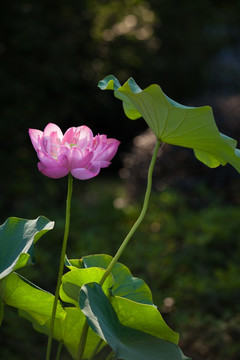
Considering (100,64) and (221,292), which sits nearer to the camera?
(221,292)

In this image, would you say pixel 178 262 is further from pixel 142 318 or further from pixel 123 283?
pixel 142 318

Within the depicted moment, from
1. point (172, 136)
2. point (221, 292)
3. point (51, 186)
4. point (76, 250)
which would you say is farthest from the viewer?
point (51, 186)

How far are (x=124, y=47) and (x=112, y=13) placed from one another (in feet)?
1.41

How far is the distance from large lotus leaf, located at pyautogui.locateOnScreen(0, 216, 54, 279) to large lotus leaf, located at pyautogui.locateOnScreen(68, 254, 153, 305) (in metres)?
0.11

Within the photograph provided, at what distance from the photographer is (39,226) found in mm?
1022

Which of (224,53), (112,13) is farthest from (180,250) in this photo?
(224,53)

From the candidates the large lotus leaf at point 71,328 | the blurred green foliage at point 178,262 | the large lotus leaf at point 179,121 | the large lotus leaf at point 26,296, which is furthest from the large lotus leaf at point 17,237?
the blurred green foliage at point 178,262

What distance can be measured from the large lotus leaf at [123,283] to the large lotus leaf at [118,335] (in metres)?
0.12

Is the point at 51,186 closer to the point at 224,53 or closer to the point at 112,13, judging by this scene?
the point at 112,13

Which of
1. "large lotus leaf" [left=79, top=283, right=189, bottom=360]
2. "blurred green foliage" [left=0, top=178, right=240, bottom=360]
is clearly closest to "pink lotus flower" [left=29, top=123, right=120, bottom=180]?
"large lotus leaf" [left=79, top=283, right=189, bottom=360]

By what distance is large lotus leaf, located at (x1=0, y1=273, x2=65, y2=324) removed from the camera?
1003mm

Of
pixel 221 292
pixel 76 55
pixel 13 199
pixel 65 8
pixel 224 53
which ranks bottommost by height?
pixel 221 292

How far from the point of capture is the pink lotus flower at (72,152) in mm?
922

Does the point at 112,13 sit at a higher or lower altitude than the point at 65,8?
higher
